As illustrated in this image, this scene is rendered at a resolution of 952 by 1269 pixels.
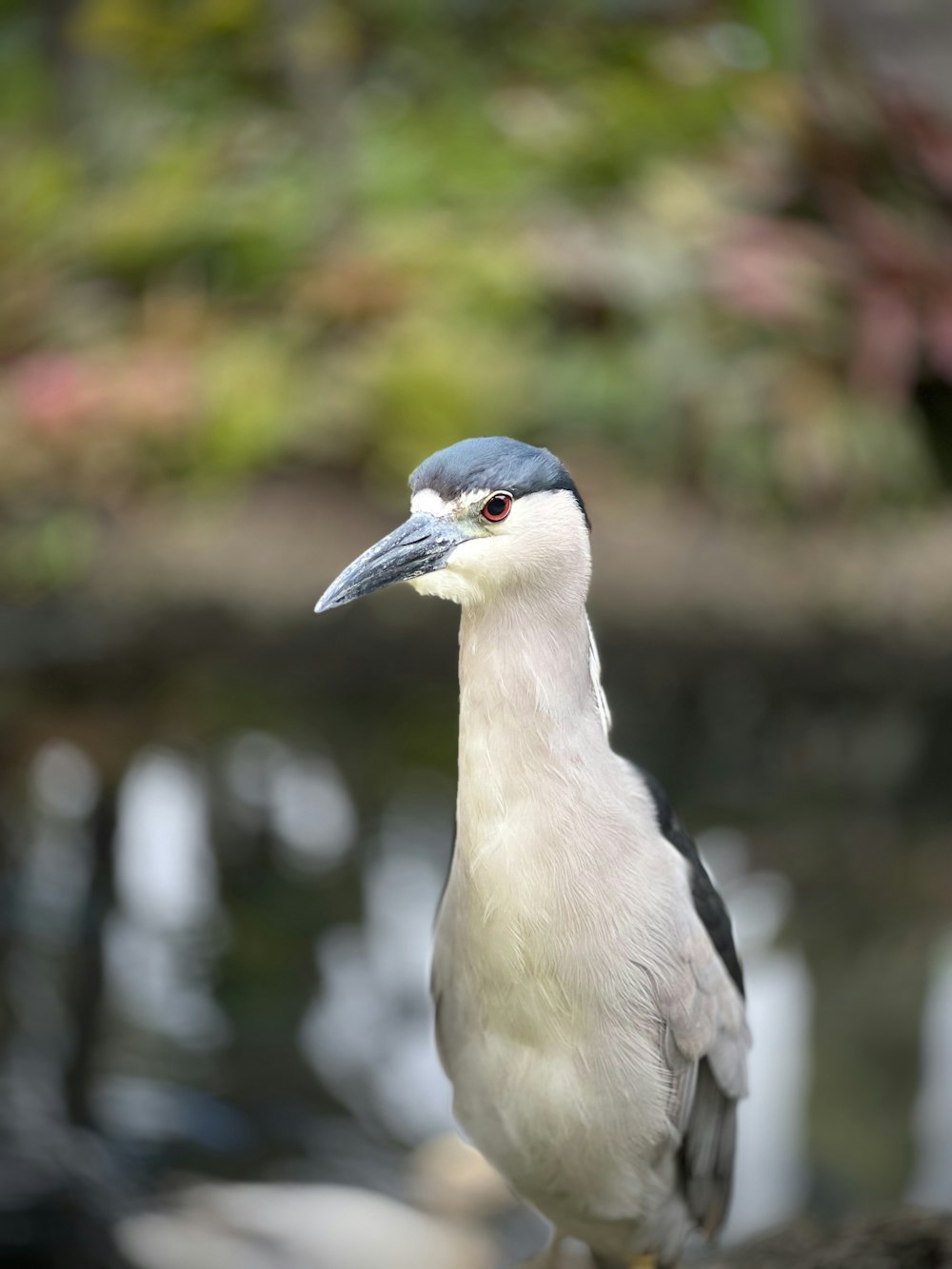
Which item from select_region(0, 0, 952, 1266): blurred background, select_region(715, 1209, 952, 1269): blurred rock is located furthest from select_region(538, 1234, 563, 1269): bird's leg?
select_region(0, 0, 952, 1266): blurred background

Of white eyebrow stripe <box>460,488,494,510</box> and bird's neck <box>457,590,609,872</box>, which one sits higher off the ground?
white eyebrow stripe <box>460,488,494,510</box>

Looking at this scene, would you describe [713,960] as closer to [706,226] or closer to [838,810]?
[838,810]

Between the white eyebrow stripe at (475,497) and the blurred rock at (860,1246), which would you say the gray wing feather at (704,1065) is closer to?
the blurred rock at (860,1246)

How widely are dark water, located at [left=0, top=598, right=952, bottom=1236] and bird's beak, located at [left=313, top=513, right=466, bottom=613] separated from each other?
1934mm

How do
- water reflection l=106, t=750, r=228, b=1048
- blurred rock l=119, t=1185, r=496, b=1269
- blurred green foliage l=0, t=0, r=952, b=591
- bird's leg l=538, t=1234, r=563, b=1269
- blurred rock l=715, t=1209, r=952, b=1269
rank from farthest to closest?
blurred green foliage l=0, t=0, r=952, b=591 < water reflection l=106, t=750, r=228, b=1048 < blurred rock l=119, t=1185, r=496, b=1269 < bird's leg l=538, t=1234, r=563, b=1269 < blurred rock l=715, t=1209, r=952, b=1269

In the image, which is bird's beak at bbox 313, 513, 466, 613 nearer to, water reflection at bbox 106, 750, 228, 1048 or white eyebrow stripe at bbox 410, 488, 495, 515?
white eyebrow stripe at bbox 410, 488, 495, 515

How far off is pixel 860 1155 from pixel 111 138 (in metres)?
4.79

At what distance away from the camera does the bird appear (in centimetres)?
125

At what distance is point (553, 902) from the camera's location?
4.36 feet

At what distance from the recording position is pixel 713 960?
148 centimetres

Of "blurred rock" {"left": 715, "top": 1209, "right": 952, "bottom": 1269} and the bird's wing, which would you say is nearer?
the bird's wing

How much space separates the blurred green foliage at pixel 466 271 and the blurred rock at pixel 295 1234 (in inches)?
76.3

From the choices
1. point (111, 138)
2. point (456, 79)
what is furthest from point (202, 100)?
point (456, 79)

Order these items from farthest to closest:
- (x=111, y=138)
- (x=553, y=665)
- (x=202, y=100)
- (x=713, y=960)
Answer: (x=202, y=100), (x=111, y=138), (x=713, y=960), (x=553, y=665)
